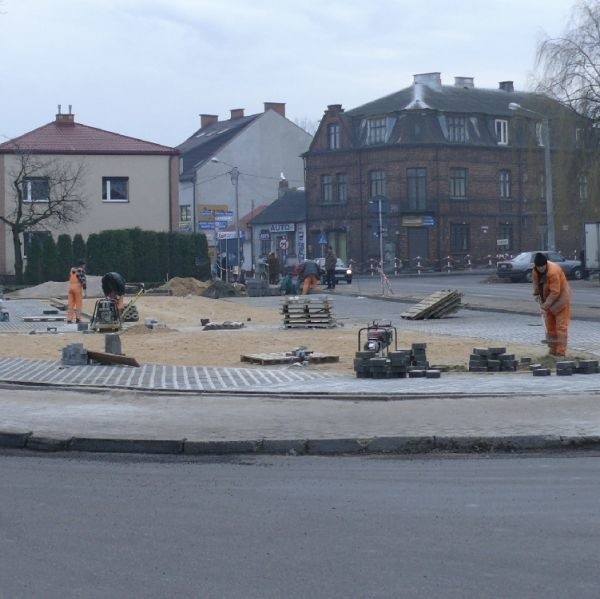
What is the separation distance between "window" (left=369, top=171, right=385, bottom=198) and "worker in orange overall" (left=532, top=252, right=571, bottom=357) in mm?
63546

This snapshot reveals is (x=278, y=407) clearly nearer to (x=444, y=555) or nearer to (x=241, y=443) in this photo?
(x=241, y=443)

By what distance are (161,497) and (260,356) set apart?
10173 millimetres

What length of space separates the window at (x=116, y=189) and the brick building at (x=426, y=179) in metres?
15.3

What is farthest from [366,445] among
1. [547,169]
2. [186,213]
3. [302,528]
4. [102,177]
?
[186,213]

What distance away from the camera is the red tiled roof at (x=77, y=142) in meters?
65.5

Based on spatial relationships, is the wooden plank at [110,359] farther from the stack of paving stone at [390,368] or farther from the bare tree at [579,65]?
the bare tree at [579,65]

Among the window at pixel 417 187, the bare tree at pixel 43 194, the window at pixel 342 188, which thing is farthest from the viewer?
the window at pixel 342 188

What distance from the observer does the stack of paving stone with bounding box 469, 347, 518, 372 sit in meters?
16.1

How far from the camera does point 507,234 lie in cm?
8319

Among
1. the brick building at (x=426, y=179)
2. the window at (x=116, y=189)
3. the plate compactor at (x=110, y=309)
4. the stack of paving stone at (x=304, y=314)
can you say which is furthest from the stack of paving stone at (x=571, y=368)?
the brick building at (x=426, y=179)

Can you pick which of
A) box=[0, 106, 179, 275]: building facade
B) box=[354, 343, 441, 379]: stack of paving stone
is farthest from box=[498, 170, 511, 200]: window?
box=[354, 343, 441, 379]: stack of paving stone

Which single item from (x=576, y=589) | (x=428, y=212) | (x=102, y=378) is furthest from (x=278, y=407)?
(x=428, y=212)

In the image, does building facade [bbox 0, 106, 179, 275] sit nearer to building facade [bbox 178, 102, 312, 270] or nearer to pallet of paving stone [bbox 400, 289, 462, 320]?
building facade [bbox 178, 102, 312, 270]

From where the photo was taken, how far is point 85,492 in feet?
28.3
